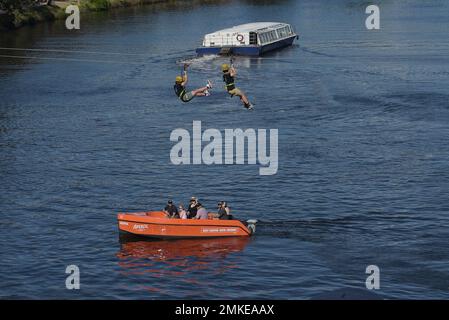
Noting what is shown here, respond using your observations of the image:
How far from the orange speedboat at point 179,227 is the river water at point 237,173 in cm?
87

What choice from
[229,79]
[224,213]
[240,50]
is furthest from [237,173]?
[240,50]

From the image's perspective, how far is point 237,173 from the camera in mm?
88250

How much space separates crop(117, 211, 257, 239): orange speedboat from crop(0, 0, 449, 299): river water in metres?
0.87

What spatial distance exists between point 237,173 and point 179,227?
18706mm

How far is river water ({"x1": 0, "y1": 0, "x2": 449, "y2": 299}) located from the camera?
65000 millimetres

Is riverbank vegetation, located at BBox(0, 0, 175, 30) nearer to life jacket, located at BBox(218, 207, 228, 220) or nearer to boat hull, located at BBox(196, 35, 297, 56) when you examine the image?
boat hull, located at BBox(196, 35, 297, 56)

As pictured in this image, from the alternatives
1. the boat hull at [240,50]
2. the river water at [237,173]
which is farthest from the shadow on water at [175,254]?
the boat hull at [240,50]

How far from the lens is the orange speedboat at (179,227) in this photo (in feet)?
231

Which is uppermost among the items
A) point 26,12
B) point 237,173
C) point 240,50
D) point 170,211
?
point 26,12

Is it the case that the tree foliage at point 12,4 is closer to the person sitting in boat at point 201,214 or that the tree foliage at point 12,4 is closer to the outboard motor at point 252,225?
the person sitting in boat at point 201,214

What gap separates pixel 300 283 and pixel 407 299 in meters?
7.65

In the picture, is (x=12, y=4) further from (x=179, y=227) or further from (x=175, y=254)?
(x=175, y=254)

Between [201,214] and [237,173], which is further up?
[237,173]

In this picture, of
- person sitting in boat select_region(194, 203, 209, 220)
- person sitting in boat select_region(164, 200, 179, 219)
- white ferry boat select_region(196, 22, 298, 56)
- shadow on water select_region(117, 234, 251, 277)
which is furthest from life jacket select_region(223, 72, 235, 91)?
white ferry boat select_region(196, 22, 298, 56)
